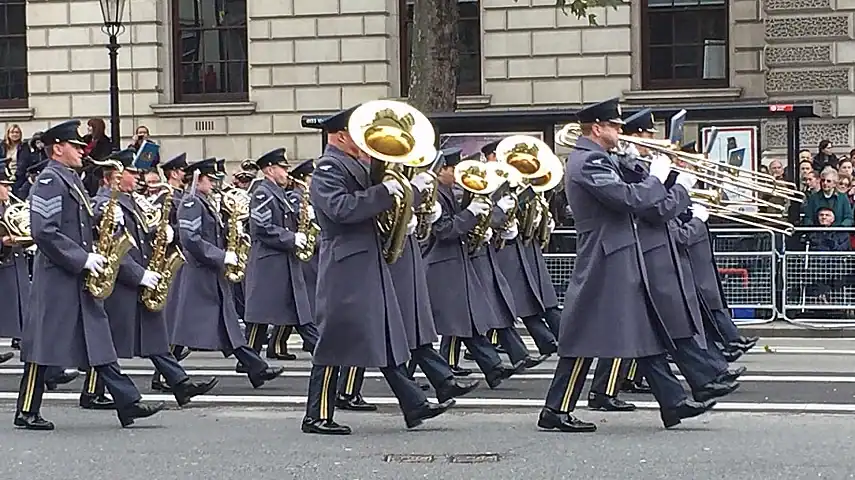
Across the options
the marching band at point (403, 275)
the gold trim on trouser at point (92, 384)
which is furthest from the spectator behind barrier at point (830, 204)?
the gold trim on trouser at point (92, 384)

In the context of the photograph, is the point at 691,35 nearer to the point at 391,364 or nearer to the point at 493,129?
the point at 493,129

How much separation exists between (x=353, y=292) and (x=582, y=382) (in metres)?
1.40

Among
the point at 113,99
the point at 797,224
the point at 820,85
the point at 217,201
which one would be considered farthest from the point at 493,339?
A: the point at 820,85

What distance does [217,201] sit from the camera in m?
13.5

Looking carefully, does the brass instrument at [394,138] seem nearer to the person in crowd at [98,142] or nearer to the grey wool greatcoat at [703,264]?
the grey wool greatcoat at [703,264]

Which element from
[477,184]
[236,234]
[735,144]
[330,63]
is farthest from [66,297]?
[330,63]

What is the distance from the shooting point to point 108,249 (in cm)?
1066

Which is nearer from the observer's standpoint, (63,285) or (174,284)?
(63,285)

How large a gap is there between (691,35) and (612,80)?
4.69 feet

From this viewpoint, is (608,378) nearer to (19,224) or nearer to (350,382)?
(350,382)

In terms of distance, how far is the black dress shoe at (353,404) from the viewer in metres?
11.0

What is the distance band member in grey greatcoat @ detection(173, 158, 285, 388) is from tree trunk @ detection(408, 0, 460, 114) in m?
8.10

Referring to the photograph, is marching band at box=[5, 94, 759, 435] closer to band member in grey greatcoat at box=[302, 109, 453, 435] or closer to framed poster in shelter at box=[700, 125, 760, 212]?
band member in grey greatcoat at box=[302, 109, 453, 435]

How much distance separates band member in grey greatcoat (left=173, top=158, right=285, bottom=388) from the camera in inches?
506
